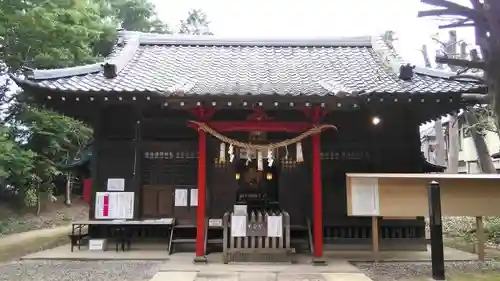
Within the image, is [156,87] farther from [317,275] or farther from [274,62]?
[317,275]

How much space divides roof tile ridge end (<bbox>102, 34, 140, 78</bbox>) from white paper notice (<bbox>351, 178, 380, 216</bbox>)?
5.97 metres

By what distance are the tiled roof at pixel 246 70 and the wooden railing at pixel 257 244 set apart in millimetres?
2509

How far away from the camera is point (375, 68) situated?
35.1 feet

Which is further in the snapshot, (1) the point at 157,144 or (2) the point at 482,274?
(1) the point at 157,144

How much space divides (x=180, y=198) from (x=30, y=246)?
4.12m

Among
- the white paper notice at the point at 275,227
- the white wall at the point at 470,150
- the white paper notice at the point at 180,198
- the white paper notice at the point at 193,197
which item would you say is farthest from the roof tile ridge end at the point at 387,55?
the white wall at the point at 470,150

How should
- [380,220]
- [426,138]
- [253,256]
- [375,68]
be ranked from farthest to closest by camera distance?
[426,138] → [375,68] → [380,220] → [253,256]

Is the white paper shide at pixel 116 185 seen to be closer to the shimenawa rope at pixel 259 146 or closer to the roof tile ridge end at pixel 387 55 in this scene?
the shimenawa rope at pixel 259 146

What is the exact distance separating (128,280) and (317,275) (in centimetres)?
308

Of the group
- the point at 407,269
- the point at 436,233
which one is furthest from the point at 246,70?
the point at 436,233

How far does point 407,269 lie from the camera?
7289mm

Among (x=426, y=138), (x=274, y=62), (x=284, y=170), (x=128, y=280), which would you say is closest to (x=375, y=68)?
(x=274, y=62)

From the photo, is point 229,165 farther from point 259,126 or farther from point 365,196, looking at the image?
point 365,196

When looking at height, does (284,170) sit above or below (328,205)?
above
